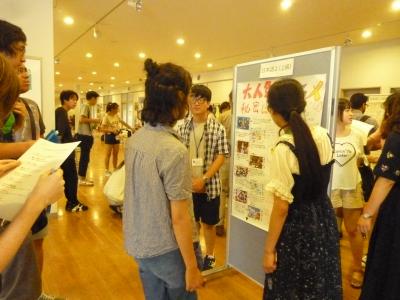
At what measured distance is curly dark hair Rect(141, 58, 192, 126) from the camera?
4.14 feet

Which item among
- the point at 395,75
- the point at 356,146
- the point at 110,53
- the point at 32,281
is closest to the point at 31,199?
the point at 32,281

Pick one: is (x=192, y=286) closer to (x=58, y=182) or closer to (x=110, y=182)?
(x=58, y=182)

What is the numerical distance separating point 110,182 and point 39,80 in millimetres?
1465

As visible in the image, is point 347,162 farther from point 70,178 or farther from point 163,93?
point 70,178

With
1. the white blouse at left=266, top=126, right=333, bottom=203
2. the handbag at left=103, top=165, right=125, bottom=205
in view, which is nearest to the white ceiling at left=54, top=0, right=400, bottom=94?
the handbag at left=103, top=165, right=125, bottom=205

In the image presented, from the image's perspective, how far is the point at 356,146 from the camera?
2535mm

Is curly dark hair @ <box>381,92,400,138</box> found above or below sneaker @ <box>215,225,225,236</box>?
above

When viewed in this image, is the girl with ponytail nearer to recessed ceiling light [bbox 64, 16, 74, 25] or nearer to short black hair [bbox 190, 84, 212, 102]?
Result: short black hair [bbox 190, 84, 212, 102]

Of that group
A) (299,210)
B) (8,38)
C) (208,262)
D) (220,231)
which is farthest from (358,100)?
(8,38)

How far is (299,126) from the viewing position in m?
1.36

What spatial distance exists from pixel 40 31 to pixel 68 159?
1.54 metres

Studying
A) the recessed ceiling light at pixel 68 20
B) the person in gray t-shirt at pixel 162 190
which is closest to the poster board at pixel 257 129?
the person in gray t-shirt at pixel 162 190

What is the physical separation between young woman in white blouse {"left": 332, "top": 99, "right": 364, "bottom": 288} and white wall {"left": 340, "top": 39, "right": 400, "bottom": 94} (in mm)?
A: 3994

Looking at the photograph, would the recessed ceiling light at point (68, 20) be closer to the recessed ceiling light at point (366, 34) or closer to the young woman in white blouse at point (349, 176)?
the young woman in white blouse at point (349, 176)
